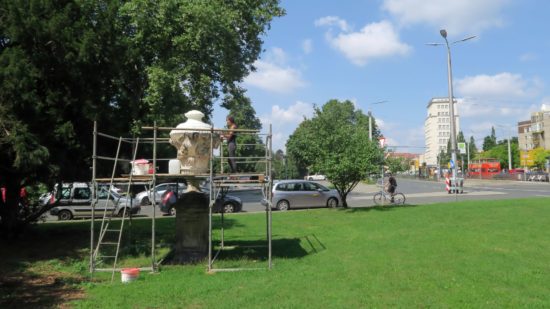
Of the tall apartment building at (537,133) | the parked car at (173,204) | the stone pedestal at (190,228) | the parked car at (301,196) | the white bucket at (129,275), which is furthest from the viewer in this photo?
the tall apartment building at (537,133)

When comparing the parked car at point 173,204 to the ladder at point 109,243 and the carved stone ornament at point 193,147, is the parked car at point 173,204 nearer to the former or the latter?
the ladder at point 109,243

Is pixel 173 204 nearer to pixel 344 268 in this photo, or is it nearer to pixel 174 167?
pixel 174 167

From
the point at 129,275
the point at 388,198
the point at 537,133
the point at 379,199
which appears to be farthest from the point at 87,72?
the point at 537,133

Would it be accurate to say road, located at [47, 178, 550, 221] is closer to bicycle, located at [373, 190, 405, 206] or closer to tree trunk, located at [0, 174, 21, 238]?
bicycle, located at [373, 190, 405, 206]

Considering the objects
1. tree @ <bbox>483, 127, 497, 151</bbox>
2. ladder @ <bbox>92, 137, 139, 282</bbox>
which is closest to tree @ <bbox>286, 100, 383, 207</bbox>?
ladder @ <bbox>92, 137, 139, 282</bbox>

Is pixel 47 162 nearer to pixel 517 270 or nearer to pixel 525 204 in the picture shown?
pixel 517 270

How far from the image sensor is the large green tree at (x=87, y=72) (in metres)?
A: 11.1

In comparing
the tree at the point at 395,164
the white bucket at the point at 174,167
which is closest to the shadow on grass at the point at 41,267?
the white bucket at the point at 174,167

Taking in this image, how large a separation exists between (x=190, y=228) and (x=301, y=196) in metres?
14.1

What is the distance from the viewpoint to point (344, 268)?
8.88 meters

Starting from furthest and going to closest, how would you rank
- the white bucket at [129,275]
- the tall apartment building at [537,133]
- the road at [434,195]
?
the tall apartment building at [537,133], the road at [434,195], the white bucket at [129,275]

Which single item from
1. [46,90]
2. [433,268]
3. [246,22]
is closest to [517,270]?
[433,268]

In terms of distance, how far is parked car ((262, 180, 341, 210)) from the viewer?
950 inches

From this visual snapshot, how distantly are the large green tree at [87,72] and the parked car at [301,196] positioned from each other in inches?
285
